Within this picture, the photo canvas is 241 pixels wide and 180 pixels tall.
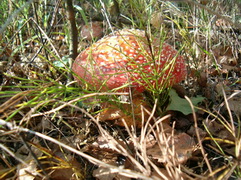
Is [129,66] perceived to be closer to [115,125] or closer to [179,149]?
[115,125]

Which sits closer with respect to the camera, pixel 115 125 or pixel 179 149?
pixel 179 149

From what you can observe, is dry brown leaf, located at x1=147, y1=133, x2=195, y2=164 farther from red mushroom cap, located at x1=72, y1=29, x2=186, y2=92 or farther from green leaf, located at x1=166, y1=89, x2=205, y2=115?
red mushroom cap, located at x1=72, y1=29, x2=186, y2=92

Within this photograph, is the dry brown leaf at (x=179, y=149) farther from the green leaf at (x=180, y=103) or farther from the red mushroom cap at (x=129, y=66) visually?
the red mushroom cap at (x=129, y=66)

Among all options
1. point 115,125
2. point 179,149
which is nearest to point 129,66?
point 115,125

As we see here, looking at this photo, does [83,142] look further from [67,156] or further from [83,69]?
[83,69]

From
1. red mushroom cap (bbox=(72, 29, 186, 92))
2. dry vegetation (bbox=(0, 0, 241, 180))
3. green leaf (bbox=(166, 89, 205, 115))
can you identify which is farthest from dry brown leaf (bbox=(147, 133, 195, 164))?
red mushroom cap (bbox=(72, 29, 186, 92))

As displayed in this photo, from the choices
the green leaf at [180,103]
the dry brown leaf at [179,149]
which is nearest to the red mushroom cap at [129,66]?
the green leaf at [180,103]
